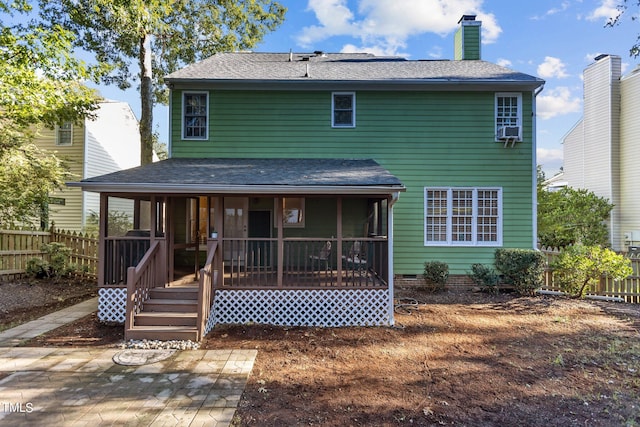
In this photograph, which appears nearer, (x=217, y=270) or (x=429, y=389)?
(x=429, y=389)

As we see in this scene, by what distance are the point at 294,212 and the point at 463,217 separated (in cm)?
494

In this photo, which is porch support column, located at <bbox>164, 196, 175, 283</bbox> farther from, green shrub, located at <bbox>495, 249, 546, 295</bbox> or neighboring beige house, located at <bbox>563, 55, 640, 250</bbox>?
neighboring beige house, located at <bbox>563, 55, 640, 250</bbox>

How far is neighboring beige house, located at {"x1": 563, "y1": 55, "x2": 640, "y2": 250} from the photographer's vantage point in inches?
592

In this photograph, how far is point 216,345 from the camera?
17.9 feet

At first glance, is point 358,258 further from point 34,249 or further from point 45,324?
point 34,249

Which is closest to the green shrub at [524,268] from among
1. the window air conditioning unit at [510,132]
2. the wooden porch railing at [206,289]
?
the window air conditioning unit at [510,132]

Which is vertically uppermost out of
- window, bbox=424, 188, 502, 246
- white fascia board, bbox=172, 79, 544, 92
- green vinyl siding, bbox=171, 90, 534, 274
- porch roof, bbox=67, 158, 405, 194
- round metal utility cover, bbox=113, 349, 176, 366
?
white fascia board, bbox=172, 79, 544, 92

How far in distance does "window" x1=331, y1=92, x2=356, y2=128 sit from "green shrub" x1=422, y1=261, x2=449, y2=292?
4.59m

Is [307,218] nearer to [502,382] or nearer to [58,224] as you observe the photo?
[502,382]

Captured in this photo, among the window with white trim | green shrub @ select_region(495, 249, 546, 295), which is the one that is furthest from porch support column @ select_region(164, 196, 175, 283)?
green shrub @ select_region(495, 249, 546, 295)

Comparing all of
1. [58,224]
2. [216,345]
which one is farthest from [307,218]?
[58,224]

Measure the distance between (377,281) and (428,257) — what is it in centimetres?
311

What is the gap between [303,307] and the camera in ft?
21.8

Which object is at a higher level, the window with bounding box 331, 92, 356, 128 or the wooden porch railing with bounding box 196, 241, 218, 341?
the window with bounding box 331, 92, 356, 128
